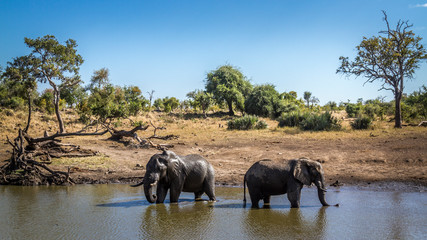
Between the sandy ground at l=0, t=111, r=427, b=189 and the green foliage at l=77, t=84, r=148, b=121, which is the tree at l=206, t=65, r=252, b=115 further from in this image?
the sandy ground at l=0, t=111, r=427, b=189

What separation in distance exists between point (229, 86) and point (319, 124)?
902 inches

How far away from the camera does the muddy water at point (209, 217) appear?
7281 mm

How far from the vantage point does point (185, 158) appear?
10.5 m

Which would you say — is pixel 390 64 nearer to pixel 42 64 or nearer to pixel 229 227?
pixel 229 227

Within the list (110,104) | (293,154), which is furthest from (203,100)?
(293,154)

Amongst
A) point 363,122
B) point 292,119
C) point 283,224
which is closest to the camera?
point 283,224

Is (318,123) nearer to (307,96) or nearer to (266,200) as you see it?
(266,200)

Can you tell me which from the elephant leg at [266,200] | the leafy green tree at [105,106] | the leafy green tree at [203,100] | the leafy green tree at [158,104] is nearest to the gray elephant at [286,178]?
the elephant leg at [266,200]

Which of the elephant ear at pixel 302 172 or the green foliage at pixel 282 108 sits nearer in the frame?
the elephant ear at pixel 302 172

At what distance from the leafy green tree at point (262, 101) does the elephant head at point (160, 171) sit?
1218 inches

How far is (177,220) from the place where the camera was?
8352 millimetres

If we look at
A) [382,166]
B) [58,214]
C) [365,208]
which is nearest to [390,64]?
[382,166]

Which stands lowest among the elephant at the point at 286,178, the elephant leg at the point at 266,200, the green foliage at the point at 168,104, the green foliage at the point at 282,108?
the elephant leg at the point at 266,200

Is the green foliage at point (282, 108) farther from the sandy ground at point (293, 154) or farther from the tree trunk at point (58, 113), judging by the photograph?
the tree trunk at point (58, 113)
